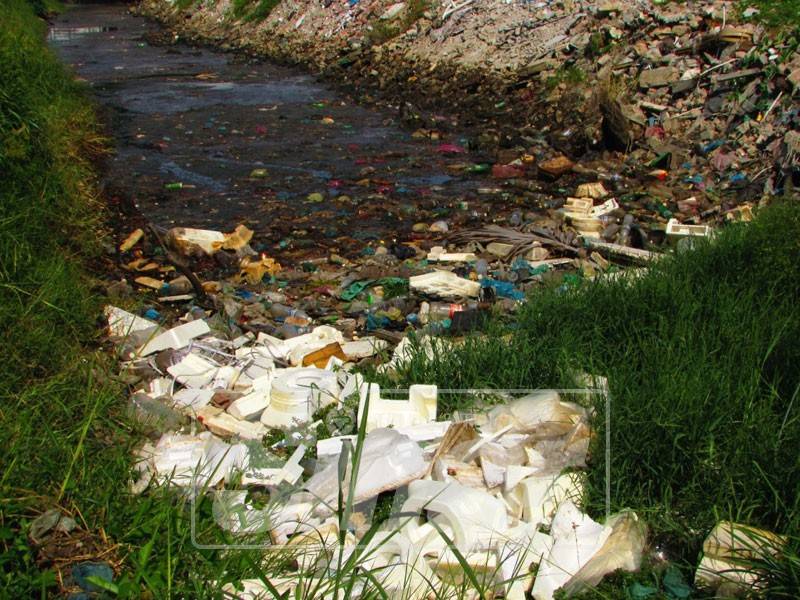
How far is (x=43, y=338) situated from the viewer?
3.73 m

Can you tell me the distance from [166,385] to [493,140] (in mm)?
6500

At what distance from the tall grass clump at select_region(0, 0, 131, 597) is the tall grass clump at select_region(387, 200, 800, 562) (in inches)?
55.9

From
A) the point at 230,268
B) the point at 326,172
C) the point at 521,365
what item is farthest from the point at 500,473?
the point at 326,172

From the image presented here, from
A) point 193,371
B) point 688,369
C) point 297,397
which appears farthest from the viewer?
point 193,371

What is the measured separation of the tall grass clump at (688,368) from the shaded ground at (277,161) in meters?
3.09

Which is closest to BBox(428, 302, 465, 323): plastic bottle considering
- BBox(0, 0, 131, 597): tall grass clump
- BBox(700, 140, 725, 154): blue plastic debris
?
BBox(0, 0, 131, 597): tall grass clump

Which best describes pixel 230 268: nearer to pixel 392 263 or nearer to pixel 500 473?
pixel 392 263

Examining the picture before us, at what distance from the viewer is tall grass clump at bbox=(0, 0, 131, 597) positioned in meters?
2.52

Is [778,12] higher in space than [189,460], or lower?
higher

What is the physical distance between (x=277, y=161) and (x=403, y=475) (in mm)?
7092

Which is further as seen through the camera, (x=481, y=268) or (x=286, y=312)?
(x=481, y=268)

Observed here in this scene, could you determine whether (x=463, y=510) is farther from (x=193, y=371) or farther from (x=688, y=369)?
(x=193, y=371)

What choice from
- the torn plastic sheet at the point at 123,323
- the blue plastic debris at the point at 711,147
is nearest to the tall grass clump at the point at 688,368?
the torn plastic sheet at the point at 123,323

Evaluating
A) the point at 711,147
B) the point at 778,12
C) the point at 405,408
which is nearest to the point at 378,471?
the point at 405,408
